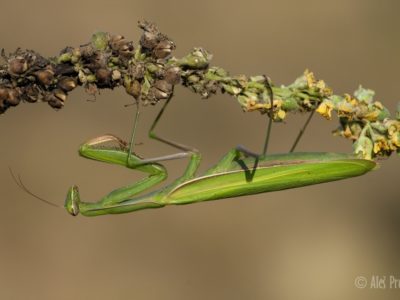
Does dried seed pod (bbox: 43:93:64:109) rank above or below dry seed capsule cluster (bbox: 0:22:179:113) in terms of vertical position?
below

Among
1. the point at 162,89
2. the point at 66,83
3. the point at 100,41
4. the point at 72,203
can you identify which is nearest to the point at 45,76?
the point at 66,83

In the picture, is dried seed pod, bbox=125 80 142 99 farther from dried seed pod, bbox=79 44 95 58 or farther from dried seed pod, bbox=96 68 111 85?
dried seed pod, bbox=79 44 95 58

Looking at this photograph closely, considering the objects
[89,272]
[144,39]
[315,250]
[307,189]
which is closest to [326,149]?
[307,189]

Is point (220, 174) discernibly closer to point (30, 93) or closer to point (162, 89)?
point (162, 89)

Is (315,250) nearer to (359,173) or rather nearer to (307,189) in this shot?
(307,189)

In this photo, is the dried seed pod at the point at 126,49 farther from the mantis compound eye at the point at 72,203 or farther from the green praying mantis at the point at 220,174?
the mantis compound eye at the point at 72,203

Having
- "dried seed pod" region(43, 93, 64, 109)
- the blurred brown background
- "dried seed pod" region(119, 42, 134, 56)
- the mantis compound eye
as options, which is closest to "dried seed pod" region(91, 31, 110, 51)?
"dried seed pod" region(119, 42, 134, 56)
